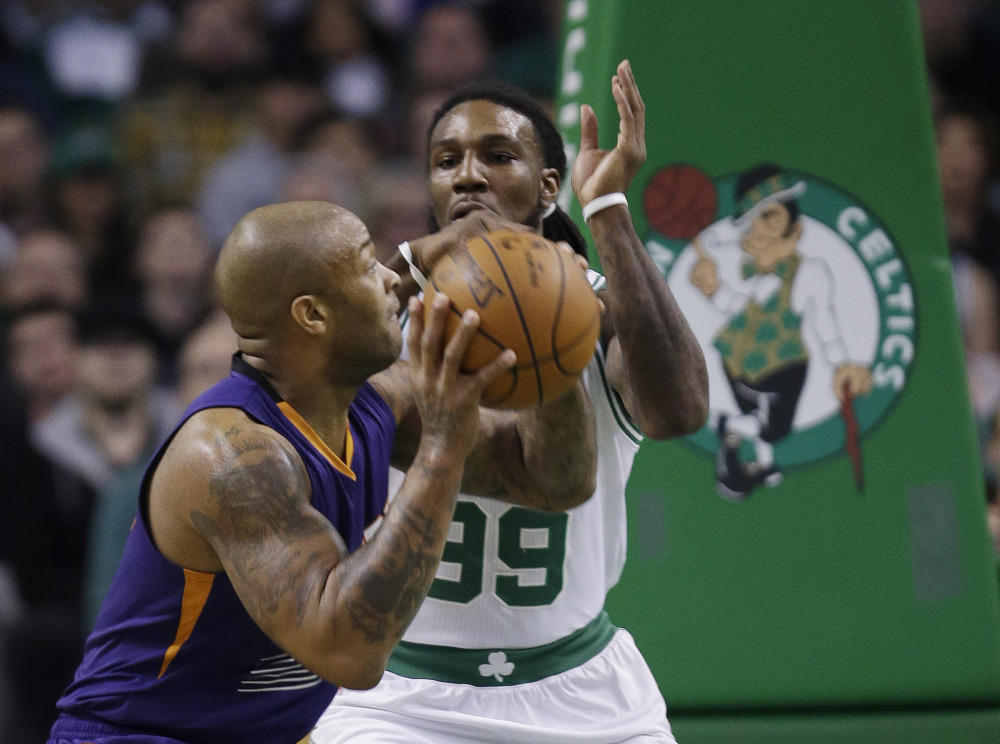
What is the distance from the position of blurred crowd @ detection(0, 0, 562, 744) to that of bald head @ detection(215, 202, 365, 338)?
252 centimetres

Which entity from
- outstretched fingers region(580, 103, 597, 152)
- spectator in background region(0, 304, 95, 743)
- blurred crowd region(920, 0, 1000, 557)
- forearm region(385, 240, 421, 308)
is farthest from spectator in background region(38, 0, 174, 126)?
outstretched fingers region(580, 103, 597, 152)

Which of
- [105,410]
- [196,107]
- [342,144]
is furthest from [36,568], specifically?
[196,107]

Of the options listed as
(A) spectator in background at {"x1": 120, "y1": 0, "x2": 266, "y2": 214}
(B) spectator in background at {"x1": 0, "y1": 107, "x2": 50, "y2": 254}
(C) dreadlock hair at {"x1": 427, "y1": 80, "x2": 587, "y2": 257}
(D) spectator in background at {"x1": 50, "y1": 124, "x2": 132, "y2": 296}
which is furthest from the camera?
(A) spectator in background at {"x1": 120, "y1": 0, "x2": 266, "y2": 214}

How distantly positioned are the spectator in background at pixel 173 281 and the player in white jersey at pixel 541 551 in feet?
11.0

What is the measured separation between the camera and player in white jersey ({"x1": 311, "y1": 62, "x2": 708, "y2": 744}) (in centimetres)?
278

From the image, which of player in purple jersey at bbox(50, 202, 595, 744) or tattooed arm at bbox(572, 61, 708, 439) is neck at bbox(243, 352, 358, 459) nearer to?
player in purple jersey at bbox(50, 202, 595, 744)

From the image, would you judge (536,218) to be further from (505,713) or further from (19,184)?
(19,184)

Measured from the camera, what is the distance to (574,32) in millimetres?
3914

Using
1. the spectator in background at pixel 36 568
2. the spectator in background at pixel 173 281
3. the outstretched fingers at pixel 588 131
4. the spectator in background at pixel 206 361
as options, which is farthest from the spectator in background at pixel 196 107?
the outstretched fingers at pixel 588 131

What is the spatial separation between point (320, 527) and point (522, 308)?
549 millimetres

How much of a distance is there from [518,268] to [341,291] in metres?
0.34

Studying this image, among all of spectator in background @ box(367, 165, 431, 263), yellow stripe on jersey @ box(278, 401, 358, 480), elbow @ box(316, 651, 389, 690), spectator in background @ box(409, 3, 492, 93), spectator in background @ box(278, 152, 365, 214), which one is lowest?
elbow @ box(316, 651, 389, 690)

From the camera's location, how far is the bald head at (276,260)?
7.76ft

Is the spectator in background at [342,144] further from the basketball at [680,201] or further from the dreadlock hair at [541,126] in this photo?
the dreadlock hair at [541,126]
